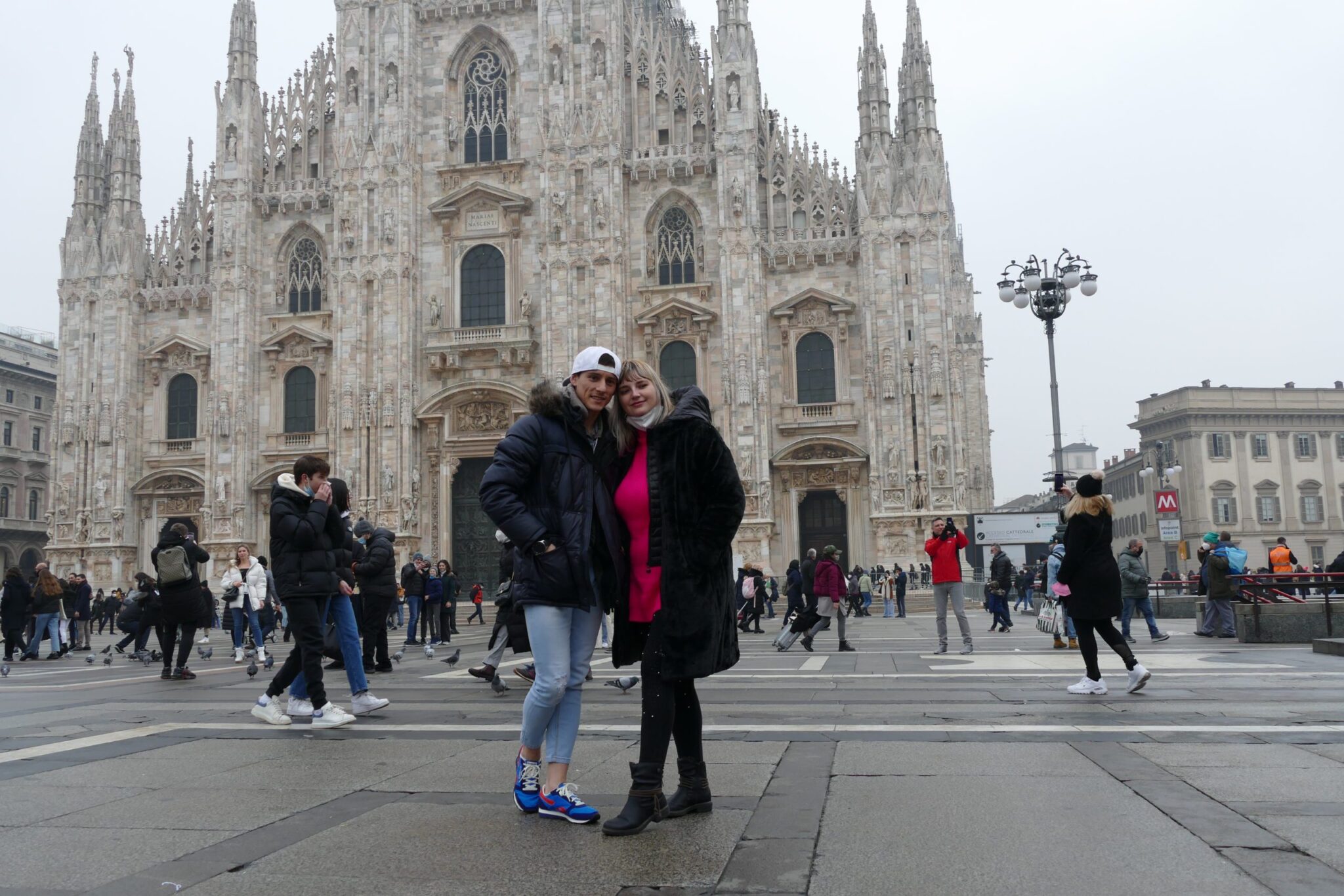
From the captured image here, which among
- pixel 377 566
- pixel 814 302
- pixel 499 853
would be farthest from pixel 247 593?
pixel 814 302

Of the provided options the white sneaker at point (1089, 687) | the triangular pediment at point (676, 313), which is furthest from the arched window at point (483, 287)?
the white sneaker at point (1089, 687)

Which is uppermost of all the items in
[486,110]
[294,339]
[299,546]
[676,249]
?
[486,110]

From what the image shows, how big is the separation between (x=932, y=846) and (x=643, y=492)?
166cm

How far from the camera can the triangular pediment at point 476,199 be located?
114ft

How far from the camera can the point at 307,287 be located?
36281 millimetres

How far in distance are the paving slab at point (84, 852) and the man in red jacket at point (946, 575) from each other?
10.2 m

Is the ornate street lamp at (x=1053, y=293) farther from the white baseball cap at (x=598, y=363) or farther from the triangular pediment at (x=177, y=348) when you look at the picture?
the triangular pediment at (x=177, y=348)

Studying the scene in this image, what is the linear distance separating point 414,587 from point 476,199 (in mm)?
20934

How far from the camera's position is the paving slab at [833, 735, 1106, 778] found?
5062mm

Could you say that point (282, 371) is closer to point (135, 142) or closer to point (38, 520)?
point (135, 142)

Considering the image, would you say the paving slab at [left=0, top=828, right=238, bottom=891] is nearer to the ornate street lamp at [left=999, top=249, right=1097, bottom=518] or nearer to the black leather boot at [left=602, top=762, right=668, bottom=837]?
the black leather boot at [left=602, top=762, right=668, bottom=837]

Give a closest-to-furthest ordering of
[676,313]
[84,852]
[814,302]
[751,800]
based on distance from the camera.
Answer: [84,852] < [751,800] < [814,302] < [676,313]

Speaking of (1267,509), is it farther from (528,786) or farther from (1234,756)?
(528,786)

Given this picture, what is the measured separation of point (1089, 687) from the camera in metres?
8.34
